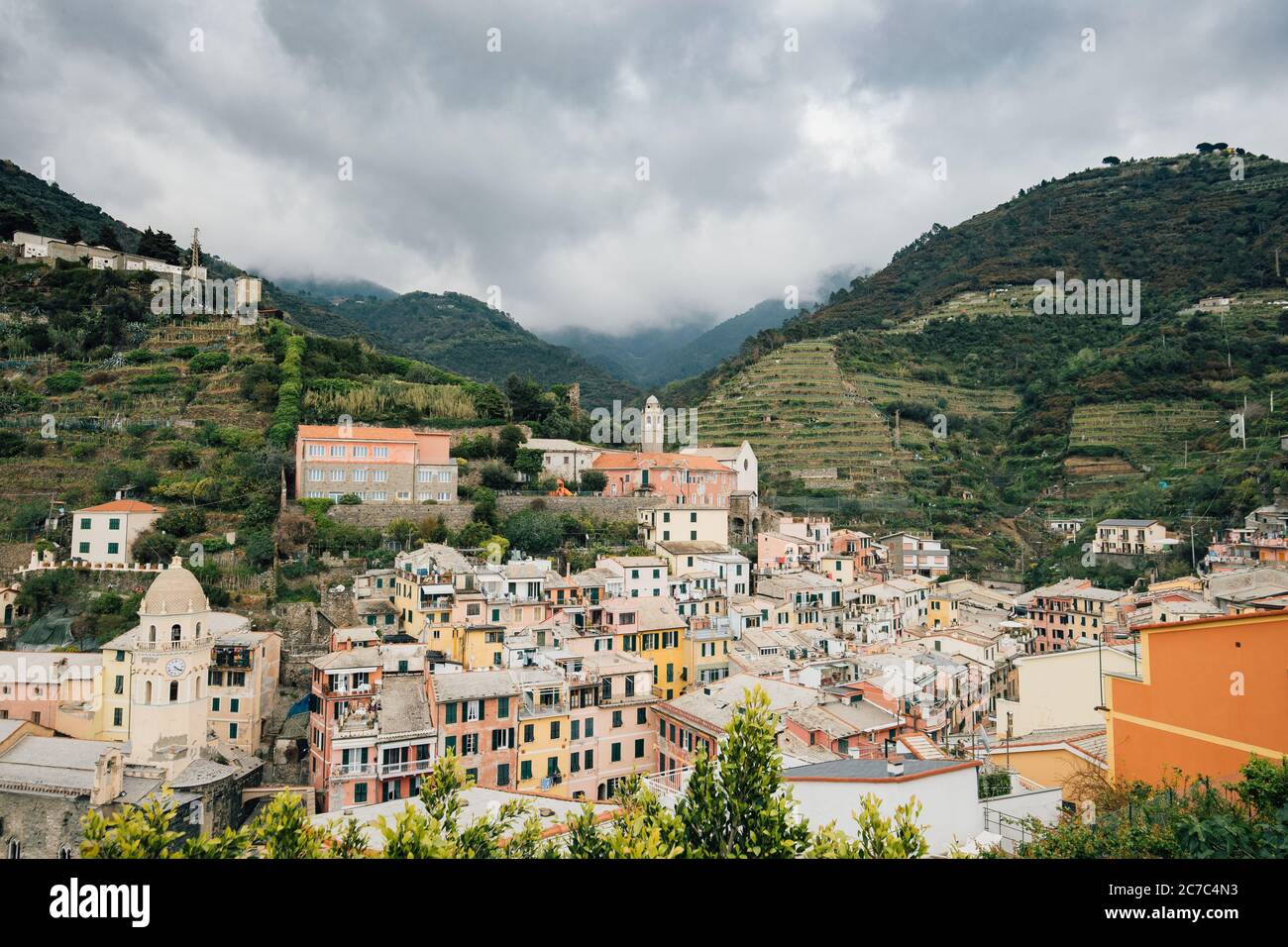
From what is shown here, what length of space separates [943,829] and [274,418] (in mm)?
41635

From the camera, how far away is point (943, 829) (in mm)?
12422

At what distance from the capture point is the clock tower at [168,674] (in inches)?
936

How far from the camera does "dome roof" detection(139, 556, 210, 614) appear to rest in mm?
24391

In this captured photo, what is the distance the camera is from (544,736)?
23.3m

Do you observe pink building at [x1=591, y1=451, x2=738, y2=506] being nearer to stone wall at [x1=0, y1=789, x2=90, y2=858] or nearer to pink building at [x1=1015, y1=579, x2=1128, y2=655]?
pink building at [x1=1015, y1=579, x2=1128, y2=655]

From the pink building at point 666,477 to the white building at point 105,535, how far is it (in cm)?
2404

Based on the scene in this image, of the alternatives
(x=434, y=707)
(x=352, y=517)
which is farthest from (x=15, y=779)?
(x=352, y=517)

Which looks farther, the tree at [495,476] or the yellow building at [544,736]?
the tree at [495,476]

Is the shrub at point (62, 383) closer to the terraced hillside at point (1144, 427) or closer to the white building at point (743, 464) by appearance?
the white building at point (743, 464)

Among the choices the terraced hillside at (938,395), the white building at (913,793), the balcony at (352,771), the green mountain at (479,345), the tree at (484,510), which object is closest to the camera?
the white building at (913,793)

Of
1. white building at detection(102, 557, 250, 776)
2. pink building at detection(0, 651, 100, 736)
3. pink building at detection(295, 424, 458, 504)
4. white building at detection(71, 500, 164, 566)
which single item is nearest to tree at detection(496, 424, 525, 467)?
pink building at detection(295, 424, 458, 504)

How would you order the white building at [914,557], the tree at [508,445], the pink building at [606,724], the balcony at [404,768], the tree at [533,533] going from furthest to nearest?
the white building at [914,557] < the tree at [508,445] < the tree at [533,533] < the pink building at [606,724] < the balcony at [404,768]

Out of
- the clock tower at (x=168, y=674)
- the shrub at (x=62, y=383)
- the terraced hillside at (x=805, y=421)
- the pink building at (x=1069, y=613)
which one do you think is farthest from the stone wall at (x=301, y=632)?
the terraced hillside at (x=805, y=421)
